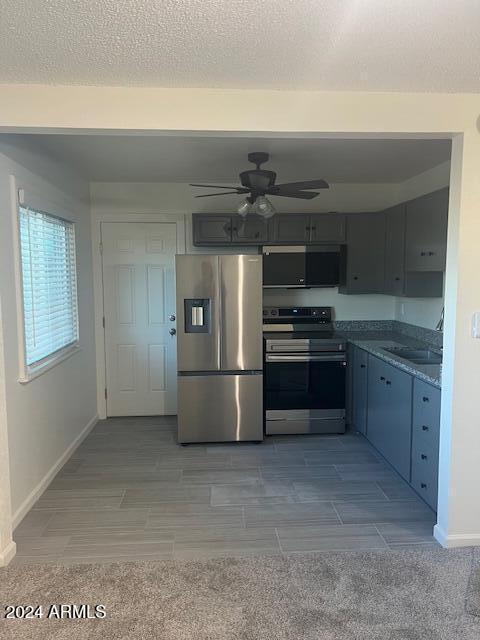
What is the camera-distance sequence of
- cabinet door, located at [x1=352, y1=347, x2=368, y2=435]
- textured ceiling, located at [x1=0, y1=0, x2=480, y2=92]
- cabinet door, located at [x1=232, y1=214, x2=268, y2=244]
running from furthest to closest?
cabinet door, located at [x1=232, y1=214, x2=268, y2=244] < cabinet door, located at [x1=352, y1=347, x2=368, y2=435] < textured ceiling, located at [x1=0, y1=0, x2=480, y2=92]

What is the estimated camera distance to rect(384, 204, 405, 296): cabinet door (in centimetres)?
411

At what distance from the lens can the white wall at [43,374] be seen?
2.71m

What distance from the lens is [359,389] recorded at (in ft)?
13.6

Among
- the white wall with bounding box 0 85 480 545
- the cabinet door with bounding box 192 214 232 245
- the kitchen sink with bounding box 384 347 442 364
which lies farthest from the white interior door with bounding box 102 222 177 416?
the white wall with bounding box 0 85 480 545

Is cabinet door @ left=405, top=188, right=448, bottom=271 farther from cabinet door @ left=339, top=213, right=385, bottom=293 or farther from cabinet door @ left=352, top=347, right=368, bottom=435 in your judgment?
cabinet door @ left=352, top=347, right=368, bottom=435

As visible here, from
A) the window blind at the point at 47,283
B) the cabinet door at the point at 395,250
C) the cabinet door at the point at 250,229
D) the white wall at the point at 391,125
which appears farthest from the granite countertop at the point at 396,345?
the window blind at the point at 47,283

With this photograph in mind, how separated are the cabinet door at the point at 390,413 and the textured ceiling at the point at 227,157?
161 cm

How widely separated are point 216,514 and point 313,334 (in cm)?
210

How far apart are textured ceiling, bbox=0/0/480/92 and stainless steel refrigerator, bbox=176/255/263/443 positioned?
1.91 metres

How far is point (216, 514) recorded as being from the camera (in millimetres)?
2893

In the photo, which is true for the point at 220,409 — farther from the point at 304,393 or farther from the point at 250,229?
the point at 250,229

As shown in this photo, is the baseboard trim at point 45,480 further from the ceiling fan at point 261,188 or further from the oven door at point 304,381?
the ceiling fan at point 261,188

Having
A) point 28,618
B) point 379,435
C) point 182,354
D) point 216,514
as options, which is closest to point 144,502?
point 216,514

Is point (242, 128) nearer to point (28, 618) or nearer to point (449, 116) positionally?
point (449, 116)
